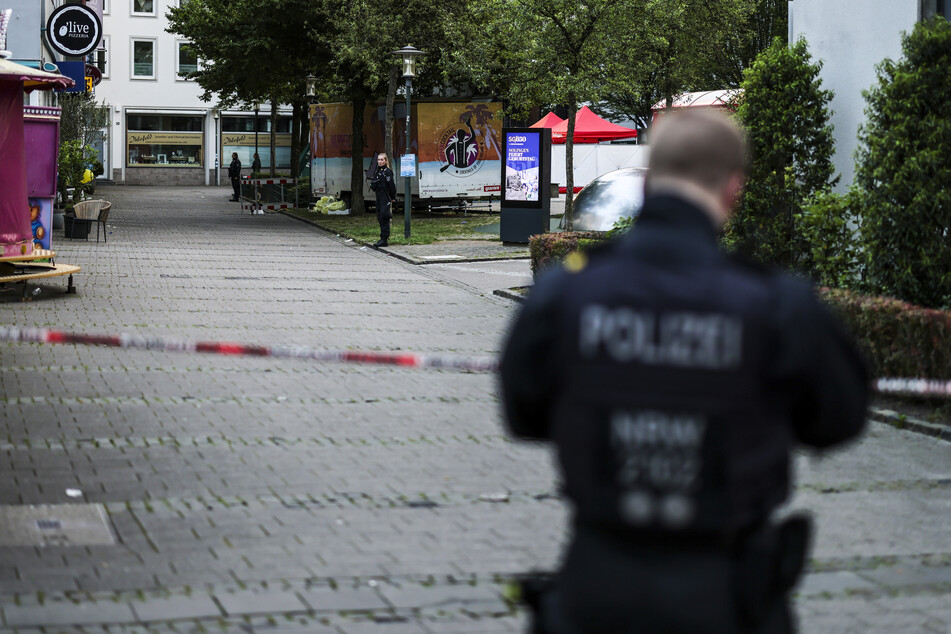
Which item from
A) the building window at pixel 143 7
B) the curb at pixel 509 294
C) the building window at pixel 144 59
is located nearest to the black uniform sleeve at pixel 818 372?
the curb at pixel 509 294

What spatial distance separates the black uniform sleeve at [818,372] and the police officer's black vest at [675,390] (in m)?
0.04

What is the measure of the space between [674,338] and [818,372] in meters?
0.30

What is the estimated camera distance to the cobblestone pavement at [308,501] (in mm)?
4914

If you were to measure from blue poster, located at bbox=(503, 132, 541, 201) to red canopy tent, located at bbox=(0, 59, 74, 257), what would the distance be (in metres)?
10.4

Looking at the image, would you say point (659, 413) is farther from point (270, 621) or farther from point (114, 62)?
point (114, 62)

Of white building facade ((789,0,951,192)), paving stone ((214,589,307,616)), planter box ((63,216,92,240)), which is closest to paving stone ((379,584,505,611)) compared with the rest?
paving stone ((214,589,307,616))

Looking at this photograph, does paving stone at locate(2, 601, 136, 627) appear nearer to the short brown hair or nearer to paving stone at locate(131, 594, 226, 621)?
paving stone at locate(131, 594, 226, 621)

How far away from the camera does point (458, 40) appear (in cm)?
3141

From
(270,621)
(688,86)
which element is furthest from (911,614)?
(688,86)

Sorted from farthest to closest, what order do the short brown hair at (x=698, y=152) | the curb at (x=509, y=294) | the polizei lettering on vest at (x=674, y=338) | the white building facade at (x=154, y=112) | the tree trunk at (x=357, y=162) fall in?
the white building facade at (x=154, y=112)
the tree trunk at (x=357, y=162)
the curb at (x=509, y=294)
the short brown hair at (x=698, y=152)
the polizei lettering on vest at (x=674, y=338)

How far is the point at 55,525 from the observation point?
5.91 m

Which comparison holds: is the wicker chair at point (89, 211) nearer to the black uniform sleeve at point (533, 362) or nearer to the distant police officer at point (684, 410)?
the black uniform sleeve at point (533, 362)

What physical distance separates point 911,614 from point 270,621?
2.45 metres

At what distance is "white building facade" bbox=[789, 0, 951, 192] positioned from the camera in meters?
12.4
